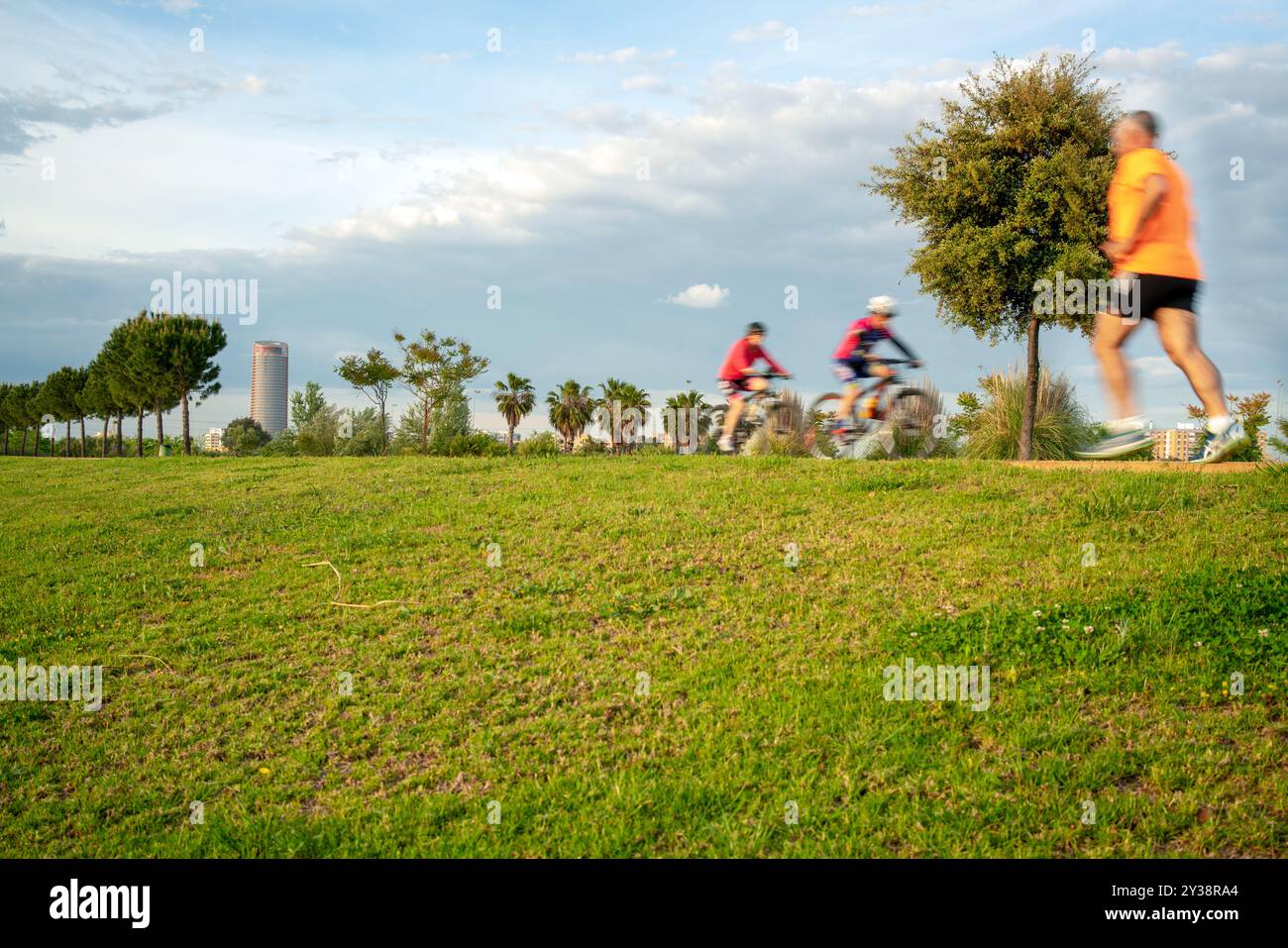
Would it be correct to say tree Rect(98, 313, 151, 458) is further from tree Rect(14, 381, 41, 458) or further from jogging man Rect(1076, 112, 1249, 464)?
jogging man Rect(1076, 112, 1249, 464)

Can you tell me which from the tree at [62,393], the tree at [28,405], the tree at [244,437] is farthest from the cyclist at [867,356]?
the tree at [28,405]

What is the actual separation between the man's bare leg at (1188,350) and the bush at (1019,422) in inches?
467

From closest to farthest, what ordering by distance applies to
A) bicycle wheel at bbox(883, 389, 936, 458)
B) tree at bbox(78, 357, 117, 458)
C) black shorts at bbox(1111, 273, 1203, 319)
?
black shorts at bbox(1111, 273, 1203, 319) < bicycle wheel at bbox(883, 389, 936, 458) < tree at bbox(78, 357, 117, 458)

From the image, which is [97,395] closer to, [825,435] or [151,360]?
[151,360]

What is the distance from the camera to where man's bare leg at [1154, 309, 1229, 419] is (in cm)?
715

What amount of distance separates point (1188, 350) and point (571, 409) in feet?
247

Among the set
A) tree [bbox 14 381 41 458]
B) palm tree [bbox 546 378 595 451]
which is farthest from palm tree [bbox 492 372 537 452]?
tree [bbox 14 381 41 458]

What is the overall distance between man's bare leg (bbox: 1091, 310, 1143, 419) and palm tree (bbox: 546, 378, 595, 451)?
72.7m

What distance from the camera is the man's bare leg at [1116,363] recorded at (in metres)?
7.65

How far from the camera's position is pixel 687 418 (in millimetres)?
24266

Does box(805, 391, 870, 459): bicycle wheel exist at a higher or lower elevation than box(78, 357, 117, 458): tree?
lower
